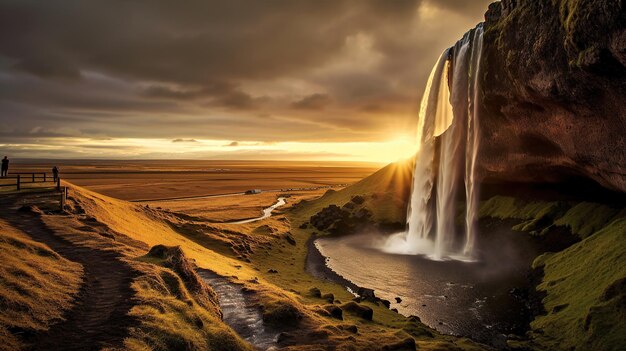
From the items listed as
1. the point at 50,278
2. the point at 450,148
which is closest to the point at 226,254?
the point at 50,278

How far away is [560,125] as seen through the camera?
45.4 metres

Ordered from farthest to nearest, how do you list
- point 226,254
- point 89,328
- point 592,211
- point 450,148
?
point 450,148 < point 226,254 < point 592,211 < point 89,328

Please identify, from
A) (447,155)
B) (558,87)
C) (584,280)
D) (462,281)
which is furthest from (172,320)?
(447,155)

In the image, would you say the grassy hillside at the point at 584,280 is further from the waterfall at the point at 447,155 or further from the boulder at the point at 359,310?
the boulder at the point at 359,310

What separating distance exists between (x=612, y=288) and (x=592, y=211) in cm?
2647

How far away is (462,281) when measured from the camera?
160 feet

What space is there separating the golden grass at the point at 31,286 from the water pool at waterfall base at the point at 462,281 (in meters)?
30.0

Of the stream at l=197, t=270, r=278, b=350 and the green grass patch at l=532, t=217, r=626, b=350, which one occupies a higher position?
the green grass patch at l=532, t=217, r=626, b=350

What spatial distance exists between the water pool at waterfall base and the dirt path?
88.4ft

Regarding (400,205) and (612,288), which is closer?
(612,288)

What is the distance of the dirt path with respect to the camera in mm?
18750

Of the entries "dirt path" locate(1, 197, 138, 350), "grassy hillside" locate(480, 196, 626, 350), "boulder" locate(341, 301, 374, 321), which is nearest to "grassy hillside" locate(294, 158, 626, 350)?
"grassy hillside" locate(480, 196, 626, 350)

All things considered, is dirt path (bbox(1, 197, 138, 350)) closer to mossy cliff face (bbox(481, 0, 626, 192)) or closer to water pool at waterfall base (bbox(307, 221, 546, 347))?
water pool at waterfall base (bbox(307, 221, 546, 347))

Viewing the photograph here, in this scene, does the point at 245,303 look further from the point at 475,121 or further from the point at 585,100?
the point at 475,121
